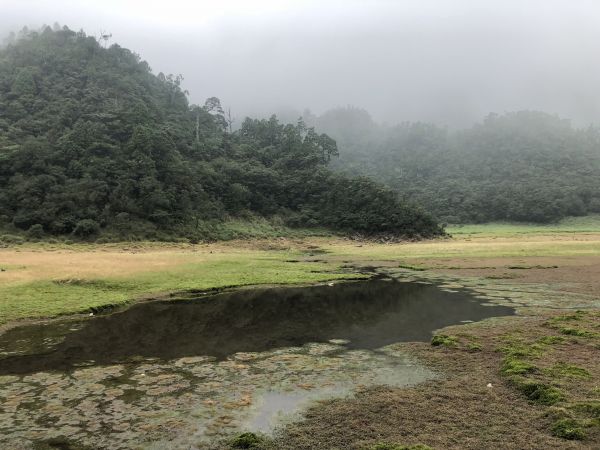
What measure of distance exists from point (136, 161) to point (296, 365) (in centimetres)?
9235

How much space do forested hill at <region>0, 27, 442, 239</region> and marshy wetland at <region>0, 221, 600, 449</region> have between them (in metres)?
54.6

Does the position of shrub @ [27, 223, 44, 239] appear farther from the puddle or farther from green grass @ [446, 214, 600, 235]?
green grass @ [446, 214, 600, 235]

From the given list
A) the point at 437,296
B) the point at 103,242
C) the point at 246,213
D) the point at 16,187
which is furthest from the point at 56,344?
the point at 246,213

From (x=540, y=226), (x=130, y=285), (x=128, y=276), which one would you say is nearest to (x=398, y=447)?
(x=130, y=285)

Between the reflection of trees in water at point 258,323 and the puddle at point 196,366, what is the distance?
9 centimetres

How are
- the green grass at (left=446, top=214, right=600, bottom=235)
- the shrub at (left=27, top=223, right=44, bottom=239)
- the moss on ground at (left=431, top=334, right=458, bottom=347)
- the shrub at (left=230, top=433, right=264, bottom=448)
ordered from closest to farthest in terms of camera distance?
the shrub at (left=230, top=433, right=264, bottom=448)
the moss on ground at (left=431, top=334, right=458, bottom=347)
the shrub at (left=27, top=223, right=44, bottom=239)
the green grass at (left=446, top=214, right=600, bottom=235)

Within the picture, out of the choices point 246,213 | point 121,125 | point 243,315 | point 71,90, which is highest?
point 71,90

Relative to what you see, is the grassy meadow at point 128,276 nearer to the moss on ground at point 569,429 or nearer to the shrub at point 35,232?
the shrub at point 35,232

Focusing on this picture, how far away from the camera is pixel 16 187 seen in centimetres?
8506

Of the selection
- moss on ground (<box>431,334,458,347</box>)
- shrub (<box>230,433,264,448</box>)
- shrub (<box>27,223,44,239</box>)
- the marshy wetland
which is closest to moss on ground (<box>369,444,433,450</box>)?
the marshy wetland

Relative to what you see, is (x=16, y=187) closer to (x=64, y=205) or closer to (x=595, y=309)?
(x=64, y=205)

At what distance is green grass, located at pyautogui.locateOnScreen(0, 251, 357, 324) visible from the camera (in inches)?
1050

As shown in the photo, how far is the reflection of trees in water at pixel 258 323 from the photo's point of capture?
19297mm

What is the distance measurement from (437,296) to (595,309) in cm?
954
